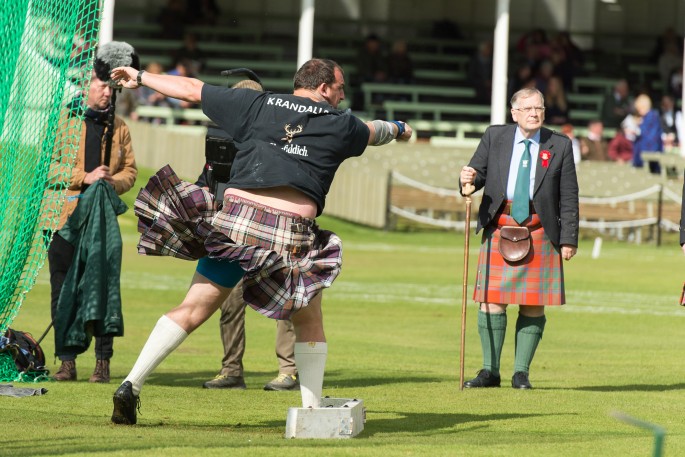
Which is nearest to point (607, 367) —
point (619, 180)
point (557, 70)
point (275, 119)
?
point (275, 119)

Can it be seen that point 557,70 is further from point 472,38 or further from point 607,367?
point 607,367

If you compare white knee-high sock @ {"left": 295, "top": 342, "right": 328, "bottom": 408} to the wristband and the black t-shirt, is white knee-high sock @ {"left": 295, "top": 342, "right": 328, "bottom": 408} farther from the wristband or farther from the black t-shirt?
the wristband

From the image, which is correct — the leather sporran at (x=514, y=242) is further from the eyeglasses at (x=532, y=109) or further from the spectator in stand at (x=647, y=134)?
the spectator in stand at (x=647, y=134)

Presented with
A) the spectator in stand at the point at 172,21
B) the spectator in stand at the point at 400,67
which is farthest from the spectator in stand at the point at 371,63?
the spectator in stand at the point at 172,21

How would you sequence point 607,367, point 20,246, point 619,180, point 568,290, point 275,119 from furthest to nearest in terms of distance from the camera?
point 619,180 < point 568,290 < point 607,367 < point 20,246 < point 275,119

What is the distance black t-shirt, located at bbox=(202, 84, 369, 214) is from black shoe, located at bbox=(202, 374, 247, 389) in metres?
2.20

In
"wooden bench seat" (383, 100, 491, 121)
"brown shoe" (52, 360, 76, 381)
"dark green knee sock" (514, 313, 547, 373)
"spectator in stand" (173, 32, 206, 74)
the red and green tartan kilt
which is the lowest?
"brown shoe" (52, 360, 76, 381)

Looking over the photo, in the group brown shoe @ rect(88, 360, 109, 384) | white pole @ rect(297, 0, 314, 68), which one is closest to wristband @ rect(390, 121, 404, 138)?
brown shoe @ rect(88, 360, 109, 384)

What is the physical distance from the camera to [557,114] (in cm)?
3031

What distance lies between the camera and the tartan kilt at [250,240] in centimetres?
667

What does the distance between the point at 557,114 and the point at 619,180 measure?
433 cm

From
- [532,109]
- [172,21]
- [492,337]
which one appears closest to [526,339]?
[492,337]

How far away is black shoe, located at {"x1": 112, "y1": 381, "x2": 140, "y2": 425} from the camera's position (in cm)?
671

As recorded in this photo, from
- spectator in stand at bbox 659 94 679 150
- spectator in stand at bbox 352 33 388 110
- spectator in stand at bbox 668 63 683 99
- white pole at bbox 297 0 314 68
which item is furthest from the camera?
spectator in stand at bbox 668 63 683 99
